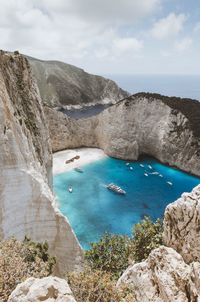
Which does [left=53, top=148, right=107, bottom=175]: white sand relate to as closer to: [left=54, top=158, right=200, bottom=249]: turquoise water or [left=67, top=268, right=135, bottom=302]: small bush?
[left=54, top=158, right=200, bottom=249]: turquoise water

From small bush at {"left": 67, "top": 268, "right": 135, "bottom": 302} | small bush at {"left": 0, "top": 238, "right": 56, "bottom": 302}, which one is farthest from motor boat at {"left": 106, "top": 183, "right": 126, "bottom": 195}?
small bush at {"left": 67, "top": 268, "right": 135, "bottom": 302}

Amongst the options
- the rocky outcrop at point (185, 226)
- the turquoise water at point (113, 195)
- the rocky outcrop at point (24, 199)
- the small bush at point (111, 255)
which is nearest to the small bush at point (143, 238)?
the small bush at point (111, 255)

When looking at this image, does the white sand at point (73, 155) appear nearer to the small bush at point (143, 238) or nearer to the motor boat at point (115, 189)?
the motor boat at point (115, 189)

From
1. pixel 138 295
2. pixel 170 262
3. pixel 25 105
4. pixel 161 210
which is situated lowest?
pixel 161 210

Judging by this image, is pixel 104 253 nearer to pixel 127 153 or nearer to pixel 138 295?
pixel 138 295

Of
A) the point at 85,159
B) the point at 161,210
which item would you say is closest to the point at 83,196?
the point at 161,210
